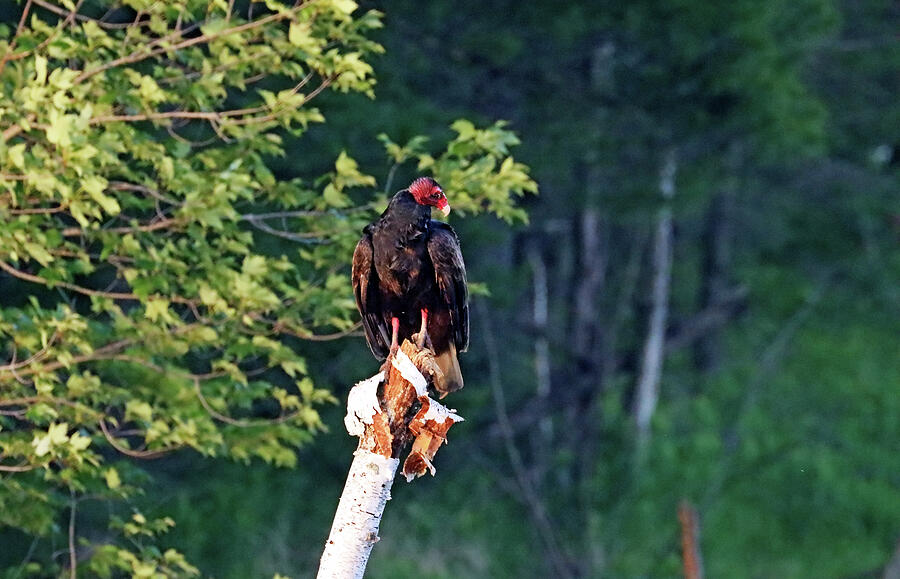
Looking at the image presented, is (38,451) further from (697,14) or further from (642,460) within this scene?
(642,460)

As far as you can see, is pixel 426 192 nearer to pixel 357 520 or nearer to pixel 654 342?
pixel 357 520

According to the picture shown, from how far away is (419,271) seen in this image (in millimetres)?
6562

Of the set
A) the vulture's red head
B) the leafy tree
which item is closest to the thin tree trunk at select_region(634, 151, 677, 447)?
the leafy tree

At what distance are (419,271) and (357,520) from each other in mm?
1720

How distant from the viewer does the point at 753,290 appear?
61.8ft

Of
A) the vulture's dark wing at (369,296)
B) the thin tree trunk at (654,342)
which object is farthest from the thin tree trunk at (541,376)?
the vulture's dark wing at (369,296)

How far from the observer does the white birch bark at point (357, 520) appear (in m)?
5.03

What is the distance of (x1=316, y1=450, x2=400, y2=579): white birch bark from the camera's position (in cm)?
503

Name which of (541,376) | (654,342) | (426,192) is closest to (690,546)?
(426,192)

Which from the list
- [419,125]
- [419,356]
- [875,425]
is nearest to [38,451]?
Answer: [419,356]

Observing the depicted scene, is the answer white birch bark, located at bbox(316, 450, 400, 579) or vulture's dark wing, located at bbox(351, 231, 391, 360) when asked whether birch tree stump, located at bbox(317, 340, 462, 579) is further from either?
vulture's dark wing, located at bbox(351, 231, 391, 360)

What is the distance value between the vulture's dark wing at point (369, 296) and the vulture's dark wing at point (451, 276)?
278mm

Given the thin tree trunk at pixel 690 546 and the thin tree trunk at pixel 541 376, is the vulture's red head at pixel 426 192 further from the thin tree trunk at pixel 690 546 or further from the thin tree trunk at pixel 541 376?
the thin tree trunk at pixel 541 376

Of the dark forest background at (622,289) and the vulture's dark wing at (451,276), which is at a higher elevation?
the dark forest background at (622,289)
